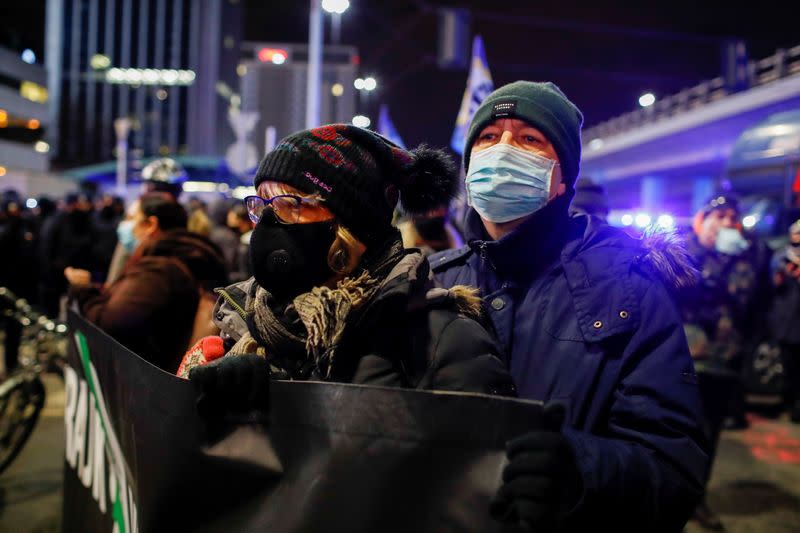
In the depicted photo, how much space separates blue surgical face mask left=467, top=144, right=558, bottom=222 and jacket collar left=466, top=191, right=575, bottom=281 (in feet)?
0.17

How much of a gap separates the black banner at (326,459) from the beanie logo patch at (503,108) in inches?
46.9

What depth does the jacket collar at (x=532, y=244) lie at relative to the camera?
2244mm

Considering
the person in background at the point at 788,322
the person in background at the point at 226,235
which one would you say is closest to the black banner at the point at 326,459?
the person in background at the point at 226,235

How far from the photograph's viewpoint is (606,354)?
1.96 m

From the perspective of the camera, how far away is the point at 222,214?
32.2 feet

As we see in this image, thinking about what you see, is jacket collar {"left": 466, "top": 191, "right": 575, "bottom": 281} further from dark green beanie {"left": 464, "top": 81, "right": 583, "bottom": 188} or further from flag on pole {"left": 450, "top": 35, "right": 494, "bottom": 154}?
flag on pole {"left": 450, "top": 35, "right": 494, "bottom": 154}

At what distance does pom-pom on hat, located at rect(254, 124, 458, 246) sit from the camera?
1.96 meters

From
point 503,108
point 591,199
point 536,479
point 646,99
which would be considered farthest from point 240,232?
point 646,99

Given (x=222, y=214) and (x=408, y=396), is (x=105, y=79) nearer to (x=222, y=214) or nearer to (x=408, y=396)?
(x=222, y=214)

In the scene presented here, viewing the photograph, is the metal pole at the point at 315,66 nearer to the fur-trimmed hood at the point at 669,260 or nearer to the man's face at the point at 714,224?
the man's face at the point at 714,224

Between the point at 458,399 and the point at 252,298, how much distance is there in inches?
32.4

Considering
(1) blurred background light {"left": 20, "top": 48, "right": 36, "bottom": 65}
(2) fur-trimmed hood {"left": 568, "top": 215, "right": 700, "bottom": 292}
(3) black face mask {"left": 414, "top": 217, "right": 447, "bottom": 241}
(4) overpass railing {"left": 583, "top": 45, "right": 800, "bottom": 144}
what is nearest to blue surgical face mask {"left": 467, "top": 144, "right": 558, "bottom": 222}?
(2) fur-trimmed hood {"left": 568, "top": 215, "right": 700, "bottom": 292}

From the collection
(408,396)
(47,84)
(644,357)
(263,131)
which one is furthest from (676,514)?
(47,84)

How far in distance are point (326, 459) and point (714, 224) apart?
495 centimetres
